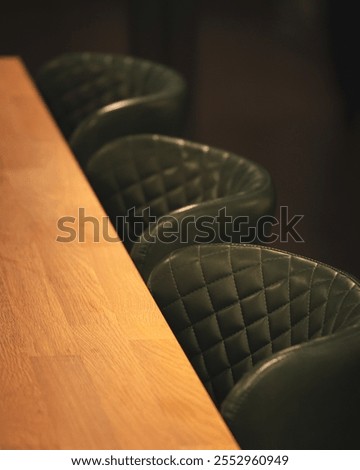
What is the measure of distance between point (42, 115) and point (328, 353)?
1602 millimetres

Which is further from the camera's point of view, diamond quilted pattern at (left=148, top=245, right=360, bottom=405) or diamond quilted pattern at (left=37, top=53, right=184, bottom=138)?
diamond quilted pattern at (left=37, top=53, right=184, bottom=138)

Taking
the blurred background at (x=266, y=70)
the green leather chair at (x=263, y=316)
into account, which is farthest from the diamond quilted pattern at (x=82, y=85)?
the green leather chair at (x=263, y=316)

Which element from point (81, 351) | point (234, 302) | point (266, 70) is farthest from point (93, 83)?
point (266, 70)

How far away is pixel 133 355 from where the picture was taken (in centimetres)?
162

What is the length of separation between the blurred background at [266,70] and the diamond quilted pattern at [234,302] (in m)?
1.58

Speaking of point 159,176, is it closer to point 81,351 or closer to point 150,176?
point 150,176

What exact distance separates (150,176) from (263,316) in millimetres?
768

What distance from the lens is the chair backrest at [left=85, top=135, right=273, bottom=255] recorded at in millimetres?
2479

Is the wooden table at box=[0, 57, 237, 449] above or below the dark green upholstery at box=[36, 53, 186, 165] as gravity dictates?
above

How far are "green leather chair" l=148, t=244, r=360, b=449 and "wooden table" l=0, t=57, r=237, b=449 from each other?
13cm

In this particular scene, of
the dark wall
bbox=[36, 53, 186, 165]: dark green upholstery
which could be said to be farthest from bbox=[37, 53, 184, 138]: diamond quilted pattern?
the dark wall

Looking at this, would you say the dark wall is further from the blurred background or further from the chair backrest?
the chair backrest

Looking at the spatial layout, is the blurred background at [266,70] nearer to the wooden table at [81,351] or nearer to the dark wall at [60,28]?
the dark wall at [60,28]

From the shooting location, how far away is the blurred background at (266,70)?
13.1 ft
